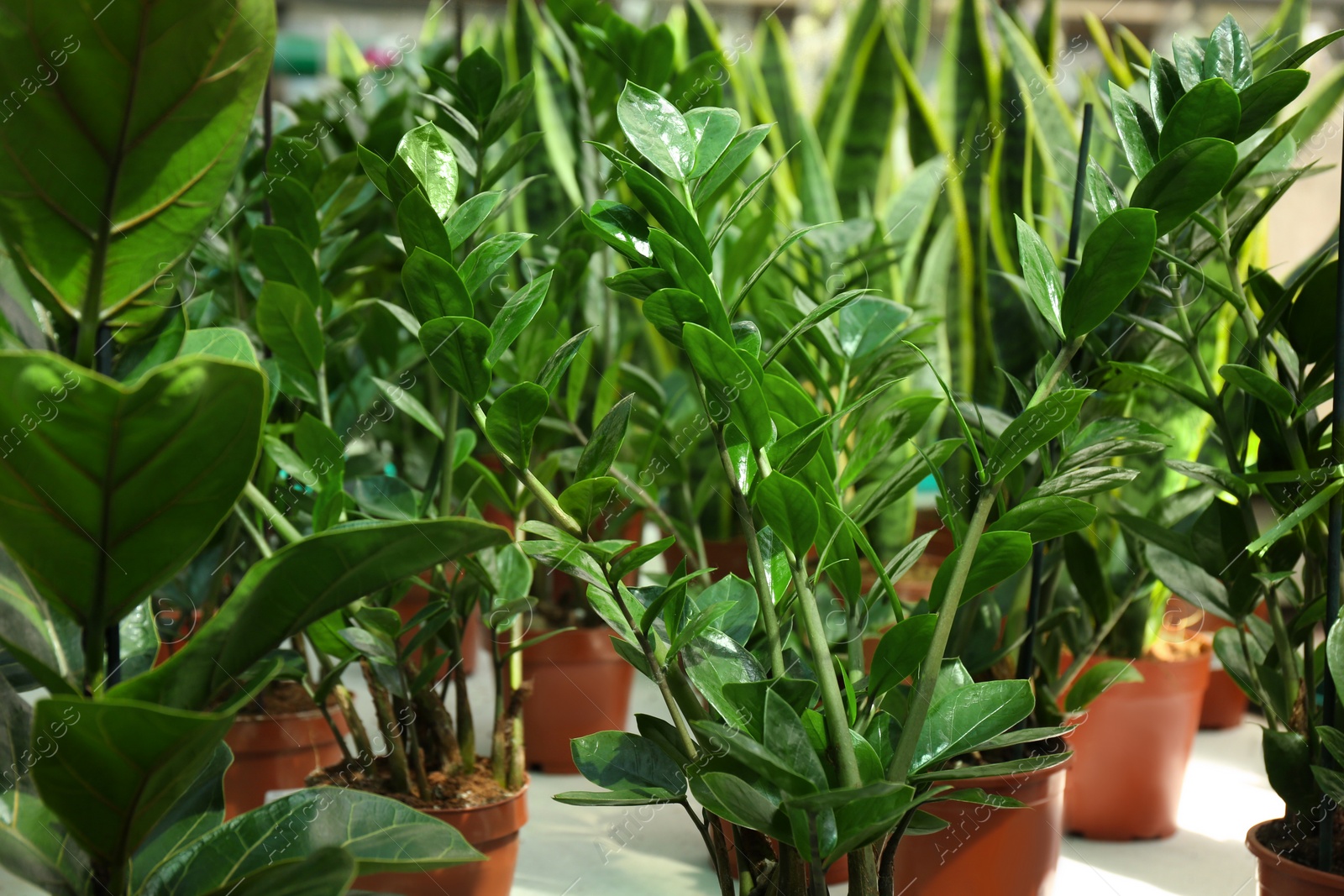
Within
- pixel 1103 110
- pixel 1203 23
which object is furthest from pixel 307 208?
pixel 1203 23

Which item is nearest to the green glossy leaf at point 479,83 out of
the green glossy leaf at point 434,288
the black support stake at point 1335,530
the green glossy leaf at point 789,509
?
the green glossy leaf at point 434,288

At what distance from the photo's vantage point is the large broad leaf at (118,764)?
0.32m

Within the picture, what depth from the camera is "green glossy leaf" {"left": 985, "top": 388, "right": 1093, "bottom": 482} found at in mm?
389

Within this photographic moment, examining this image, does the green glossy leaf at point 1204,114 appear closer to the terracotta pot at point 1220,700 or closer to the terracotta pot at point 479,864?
the terracotta pot at point 479,864

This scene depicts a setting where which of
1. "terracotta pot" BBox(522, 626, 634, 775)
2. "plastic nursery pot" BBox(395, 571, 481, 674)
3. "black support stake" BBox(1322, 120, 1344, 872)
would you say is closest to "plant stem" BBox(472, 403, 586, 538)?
"black support stake" BBox(1322, 120, 1344, 872)

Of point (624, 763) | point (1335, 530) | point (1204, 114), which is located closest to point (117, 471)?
point (624, 763)

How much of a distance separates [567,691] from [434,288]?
61 cm

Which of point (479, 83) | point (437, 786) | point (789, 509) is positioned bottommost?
point (437, 786)

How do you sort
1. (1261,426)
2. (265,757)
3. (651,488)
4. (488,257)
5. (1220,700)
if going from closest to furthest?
(488,257)
(1261,426)
(265,757)
(651,488)
(1220,700)

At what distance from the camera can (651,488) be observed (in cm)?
91

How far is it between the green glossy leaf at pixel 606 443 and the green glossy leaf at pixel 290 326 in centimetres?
28

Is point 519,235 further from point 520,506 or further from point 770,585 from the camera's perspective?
point 520,506

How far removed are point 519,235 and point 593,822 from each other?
→ 579 millimetres

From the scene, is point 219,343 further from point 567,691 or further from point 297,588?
point 567,691
